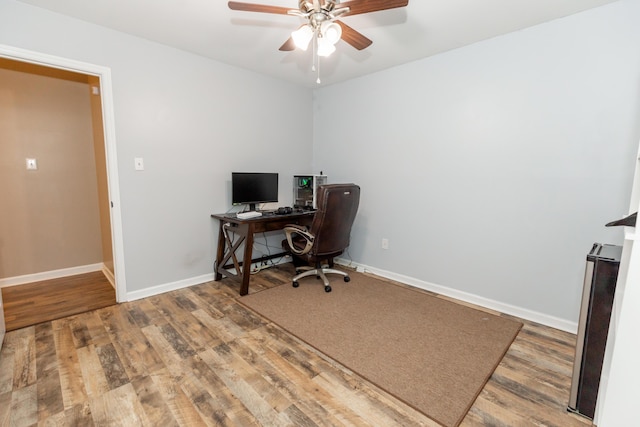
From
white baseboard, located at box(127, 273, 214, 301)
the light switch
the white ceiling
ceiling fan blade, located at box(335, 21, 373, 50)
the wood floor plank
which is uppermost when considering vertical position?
the white ceiling

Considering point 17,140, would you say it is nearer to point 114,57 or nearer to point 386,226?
point 114,57

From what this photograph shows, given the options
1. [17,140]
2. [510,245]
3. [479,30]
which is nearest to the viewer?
[479,30]

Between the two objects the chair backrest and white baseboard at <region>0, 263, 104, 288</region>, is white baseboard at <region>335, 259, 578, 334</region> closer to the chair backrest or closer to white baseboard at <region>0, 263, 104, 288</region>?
the chair backrest

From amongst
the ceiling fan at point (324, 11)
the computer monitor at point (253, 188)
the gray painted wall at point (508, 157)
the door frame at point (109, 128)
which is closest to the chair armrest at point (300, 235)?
the computer monitor at point (253, 188)

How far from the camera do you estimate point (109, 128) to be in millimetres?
2520

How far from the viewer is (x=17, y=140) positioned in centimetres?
298

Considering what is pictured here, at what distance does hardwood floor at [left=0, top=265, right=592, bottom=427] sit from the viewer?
1.46 metres

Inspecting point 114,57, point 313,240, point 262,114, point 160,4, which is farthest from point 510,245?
point 114,57

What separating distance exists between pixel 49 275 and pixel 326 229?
3103 millimetres

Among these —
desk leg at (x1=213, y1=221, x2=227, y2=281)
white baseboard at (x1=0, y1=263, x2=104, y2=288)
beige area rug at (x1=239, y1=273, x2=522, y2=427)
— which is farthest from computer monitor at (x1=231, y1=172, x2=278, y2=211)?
white baseboard at (x1=0, y1=263, x2=104, y2=288)

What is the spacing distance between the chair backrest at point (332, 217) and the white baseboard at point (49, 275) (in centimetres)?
272

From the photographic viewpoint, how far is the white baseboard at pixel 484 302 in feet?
7.65

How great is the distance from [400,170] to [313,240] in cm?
125

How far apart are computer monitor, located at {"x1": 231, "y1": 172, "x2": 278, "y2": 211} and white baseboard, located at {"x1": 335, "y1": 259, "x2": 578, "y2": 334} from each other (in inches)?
56.9
